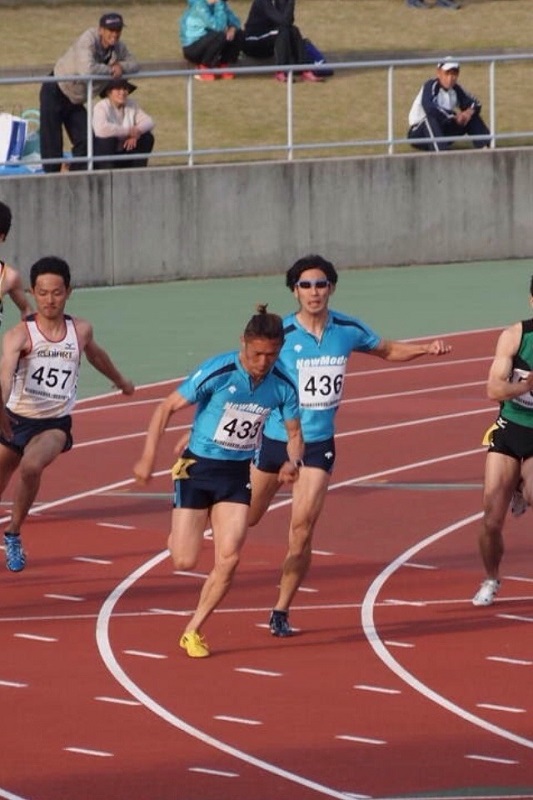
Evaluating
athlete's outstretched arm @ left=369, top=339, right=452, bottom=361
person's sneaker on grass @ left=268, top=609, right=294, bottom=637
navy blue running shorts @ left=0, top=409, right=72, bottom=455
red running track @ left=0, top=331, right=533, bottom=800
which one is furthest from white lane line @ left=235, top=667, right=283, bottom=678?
navy blue running shorts @ left=0, top=409, right=72, bottom=455

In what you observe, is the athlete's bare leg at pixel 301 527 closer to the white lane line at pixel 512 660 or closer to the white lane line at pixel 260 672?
the white lane line at pixel 260 672

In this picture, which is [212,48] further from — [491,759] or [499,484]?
[491,759]

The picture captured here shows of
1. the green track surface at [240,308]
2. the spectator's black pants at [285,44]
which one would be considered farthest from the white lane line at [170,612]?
the spectator's black pants at [285,44]

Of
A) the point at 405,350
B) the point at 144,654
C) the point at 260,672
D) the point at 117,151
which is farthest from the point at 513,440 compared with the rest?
the point at 117,151

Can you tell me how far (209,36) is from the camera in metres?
31.3

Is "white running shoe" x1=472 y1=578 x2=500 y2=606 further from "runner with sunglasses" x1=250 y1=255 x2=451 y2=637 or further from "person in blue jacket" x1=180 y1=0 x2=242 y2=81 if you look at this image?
"person in blue jacket" x1=180 y1=0 x2=242 y2=81

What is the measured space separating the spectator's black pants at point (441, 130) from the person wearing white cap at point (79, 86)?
4.15 meters

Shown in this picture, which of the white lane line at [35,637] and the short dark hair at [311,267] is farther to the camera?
the short dark hair at [311,267]

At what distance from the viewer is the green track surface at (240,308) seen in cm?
2197

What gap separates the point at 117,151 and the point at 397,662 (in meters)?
15.7

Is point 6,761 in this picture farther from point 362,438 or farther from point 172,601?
point 362,438

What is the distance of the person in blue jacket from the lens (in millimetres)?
31234

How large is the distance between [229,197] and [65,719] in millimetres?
17201

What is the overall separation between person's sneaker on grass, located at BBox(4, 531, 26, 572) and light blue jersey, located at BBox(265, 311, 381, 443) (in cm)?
188
